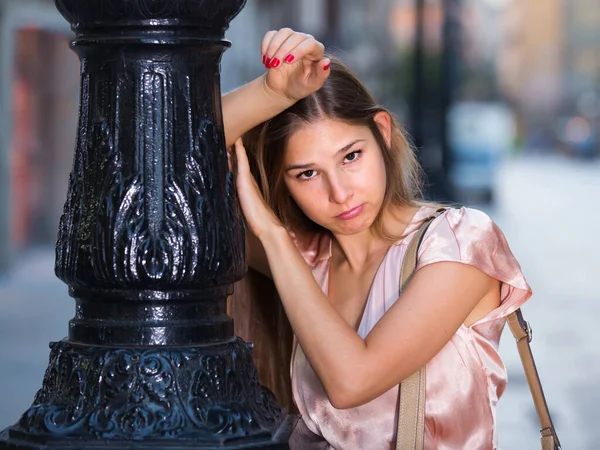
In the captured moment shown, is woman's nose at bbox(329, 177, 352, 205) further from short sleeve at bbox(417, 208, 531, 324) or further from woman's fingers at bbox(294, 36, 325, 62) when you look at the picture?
woman's fingers at bbox(294, 36, 325, 62)

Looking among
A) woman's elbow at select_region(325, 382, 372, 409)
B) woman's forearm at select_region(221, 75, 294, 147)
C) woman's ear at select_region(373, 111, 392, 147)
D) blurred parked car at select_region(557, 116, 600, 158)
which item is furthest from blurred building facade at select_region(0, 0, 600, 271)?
woman's elbow at select_region(325, 382, 372, 409)

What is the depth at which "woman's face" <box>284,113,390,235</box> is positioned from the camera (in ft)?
9.03

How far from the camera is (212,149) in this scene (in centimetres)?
215

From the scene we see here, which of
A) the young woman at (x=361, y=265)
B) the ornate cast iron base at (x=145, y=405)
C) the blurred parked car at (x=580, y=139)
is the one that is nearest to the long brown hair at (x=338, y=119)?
the young woman at (x=361, y=265)

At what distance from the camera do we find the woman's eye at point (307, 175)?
2801mm

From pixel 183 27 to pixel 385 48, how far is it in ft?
127

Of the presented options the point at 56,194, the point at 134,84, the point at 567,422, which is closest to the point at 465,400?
the point at 134,84

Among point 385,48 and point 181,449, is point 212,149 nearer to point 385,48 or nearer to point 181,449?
point 181,449

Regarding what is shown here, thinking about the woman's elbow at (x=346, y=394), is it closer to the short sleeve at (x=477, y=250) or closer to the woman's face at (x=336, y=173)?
the short sleeve at (x=477, y=250)

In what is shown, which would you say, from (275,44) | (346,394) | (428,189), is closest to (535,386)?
(346,394)

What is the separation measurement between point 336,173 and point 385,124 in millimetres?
310

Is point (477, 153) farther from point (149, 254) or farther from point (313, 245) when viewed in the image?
point (149, 254)

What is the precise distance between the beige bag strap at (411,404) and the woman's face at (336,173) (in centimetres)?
18

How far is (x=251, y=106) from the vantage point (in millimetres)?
2584
